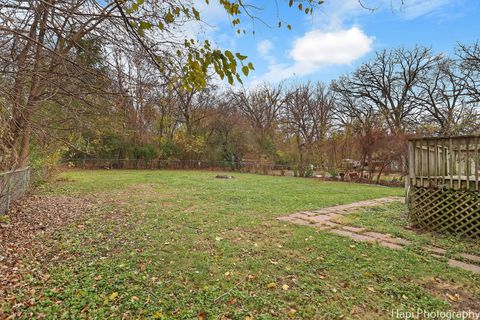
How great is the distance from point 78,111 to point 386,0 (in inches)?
175

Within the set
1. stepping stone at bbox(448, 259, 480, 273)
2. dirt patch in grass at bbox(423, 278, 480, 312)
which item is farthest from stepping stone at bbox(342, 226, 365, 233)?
dirt patch in grass at bbox(423, 278, 480, 312)

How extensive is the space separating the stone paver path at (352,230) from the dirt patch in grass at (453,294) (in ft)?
2.03

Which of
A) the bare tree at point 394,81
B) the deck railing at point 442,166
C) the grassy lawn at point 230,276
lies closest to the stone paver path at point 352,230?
the grassy lawn at point 230,276

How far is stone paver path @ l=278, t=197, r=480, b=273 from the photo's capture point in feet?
10.8

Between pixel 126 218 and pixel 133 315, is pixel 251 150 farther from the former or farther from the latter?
pixel 133 315

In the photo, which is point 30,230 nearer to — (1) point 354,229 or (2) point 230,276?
(2) point 230,276

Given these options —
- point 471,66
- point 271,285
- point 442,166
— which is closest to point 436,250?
point 442,166

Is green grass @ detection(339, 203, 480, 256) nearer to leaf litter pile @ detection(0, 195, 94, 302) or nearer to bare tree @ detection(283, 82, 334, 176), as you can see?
leaf litter pile @ detection(0, 195, 94, 302)

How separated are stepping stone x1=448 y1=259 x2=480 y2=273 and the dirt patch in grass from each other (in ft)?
1.79

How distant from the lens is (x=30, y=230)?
14.4 feet

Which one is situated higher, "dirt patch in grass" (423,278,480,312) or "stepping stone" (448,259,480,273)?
"stepping stone" (448,259,480,273)

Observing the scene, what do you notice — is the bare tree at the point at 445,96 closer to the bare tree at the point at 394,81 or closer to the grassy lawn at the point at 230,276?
the bare tree at the point at 394,81

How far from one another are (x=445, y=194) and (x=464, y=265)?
181 centimetres

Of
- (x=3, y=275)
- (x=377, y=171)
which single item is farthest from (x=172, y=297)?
(x=377, y=171)
